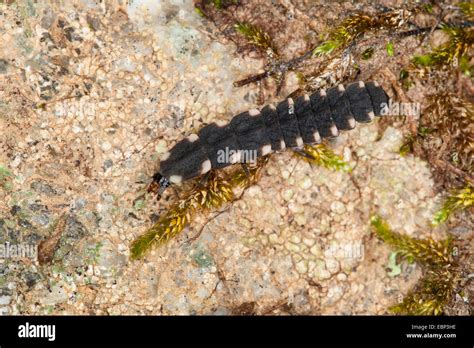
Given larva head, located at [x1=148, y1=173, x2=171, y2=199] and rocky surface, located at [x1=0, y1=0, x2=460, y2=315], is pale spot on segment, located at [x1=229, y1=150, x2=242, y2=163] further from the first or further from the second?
larva head, located at [x1=148, y1=173, x2=171, y2=199]

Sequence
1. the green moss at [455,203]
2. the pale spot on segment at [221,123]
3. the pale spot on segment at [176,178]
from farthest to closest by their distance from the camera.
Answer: the green moss at [455,203]
the pale spot on segment at [221,123]
the pale spot on segment at [176,178]

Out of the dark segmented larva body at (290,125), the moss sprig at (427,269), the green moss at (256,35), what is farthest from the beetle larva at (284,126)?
the moss sprig at (427,269)

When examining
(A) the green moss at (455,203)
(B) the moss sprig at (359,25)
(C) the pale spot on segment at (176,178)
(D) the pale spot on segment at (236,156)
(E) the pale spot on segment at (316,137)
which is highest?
(B) the moss sprig at (359,25)

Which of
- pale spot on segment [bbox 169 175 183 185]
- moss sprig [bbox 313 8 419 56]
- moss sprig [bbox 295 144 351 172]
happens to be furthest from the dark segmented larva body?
moss sprig [bbox 313 8 419 56]

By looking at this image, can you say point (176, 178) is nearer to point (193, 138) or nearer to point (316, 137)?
point (193, 138)

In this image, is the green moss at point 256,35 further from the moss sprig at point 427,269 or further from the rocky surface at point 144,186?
the moss sprig at point 427,269

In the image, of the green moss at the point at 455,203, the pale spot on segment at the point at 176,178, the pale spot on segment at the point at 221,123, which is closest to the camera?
the pale spot on segment at the point at 176,178

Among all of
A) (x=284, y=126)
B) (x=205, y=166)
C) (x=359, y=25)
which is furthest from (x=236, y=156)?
(x=359, y=25)

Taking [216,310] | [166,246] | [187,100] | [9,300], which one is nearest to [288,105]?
[187,100]
